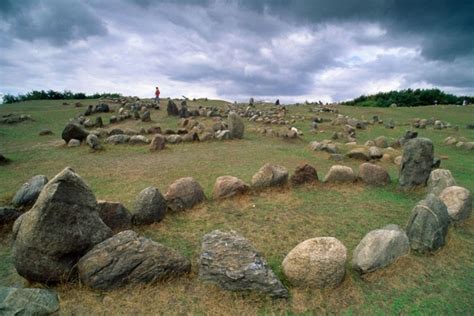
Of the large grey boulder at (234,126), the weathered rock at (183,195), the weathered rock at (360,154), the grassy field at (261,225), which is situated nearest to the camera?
the grassy field at (261,225)

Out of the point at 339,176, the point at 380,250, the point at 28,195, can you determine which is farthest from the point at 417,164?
the point at 28,195

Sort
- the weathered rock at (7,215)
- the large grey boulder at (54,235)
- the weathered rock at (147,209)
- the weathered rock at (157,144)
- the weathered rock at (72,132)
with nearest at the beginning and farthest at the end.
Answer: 1. the large grey boulder at (54,235)
2. the weathered rock at (7,215)
3. the weathered rock at (147,209)
4. the weathered rock at (157,144)
5. the weathered rock at (72,132)

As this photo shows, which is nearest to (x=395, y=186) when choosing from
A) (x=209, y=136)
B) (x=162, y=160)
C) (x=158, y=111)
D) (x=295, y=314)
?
(x=295, y=314)

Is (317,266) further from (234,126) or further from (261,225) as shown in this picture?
(234,126)

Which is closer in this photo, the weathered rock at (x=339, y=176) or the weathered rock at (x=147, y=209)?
the weathered rock at (x=147, y=209)

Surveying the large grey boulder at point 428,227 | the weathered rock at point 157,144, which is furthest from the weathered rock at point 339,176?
the weathered rock at point 157,144

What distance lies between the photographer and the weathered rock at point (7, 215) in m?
5.52

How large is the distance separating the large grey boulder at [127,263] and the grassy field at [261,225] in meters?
0.13

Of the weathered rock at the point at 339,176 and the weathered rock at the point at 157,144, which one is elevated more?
the weathered rock at the point at 157,144

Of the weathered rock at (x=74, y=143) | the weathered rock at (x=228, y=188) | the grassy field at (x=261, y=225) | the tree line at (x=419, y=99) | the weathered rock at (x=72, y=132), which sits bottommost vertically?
the grassy field at (x=261, y=225)

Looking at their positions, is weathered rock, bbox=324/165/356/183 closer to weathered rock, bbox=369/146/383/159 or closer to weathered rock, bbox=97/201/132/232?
weathered rock, bbox=369/146/383/159

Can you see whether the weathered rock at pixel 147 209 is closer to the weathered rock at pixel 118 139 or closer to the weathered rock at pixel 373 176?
the weathered rock at pixel 373 176

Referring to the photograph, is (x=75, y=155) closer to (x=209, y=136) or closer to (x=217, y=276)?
(x=209, y=136)

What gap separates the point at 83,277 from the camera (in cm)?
389
